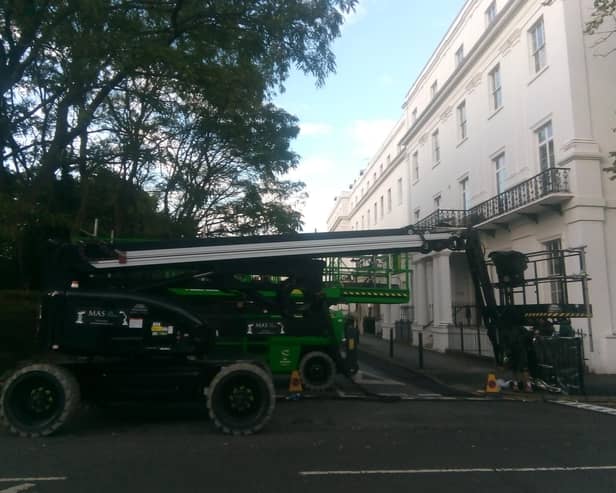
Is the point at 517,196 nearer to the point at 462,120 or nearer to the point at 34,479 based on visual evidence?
the point at 462,120

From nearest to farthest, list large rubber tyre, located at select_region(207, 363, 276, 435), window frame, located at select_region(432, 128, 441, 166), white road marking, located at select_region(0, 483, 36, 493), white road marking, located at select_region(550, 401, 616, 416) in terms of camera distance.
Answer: white road marking, located at select_region(0, 483, 36, 493) < large rubber tyre, located at select_region(207, 363, 276, 435) < white road marking, located at select_region(550, 401, 616, 416) < window frame, located at select_region(432, 128, 441, 166)

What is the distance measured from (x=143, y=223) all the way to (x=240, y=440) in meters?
11.7

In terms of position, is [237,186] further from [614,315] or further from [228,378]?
[228,378]

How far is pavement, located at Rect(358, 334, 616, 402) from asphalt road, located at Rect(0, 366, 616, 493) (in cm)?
285

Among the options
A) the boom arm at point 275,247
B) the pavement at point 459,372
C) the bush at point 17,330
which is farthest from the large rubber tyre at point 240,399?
the bush at point 17,330

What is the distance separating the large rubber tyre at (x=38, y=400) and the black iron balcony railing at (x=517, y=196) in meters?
8.81

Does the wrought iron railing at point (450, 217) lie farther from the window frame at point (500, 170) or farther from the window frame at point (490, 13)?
the window frame at point (490, 13)

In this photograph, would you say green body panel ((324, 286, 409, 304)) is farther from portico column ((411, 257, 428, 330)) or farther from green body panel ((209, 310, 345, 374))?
portico column ((411, 257, 428, 330))

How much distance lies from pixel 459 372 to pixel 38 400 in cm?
1189

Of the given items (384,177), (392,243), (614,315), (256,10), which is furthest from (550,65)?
(384,177)

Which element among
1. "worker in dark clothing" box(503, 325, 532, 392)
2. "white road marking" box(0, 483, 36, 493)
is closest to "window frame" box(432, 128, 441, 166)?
"worker in dark clothing" box(503, 325, 532, 392)

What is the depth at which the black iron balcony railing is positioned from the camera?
16516mm

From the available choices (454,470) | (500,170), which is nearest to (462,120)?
(500,170)

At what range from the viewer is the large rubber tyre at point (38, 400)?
7383mm
